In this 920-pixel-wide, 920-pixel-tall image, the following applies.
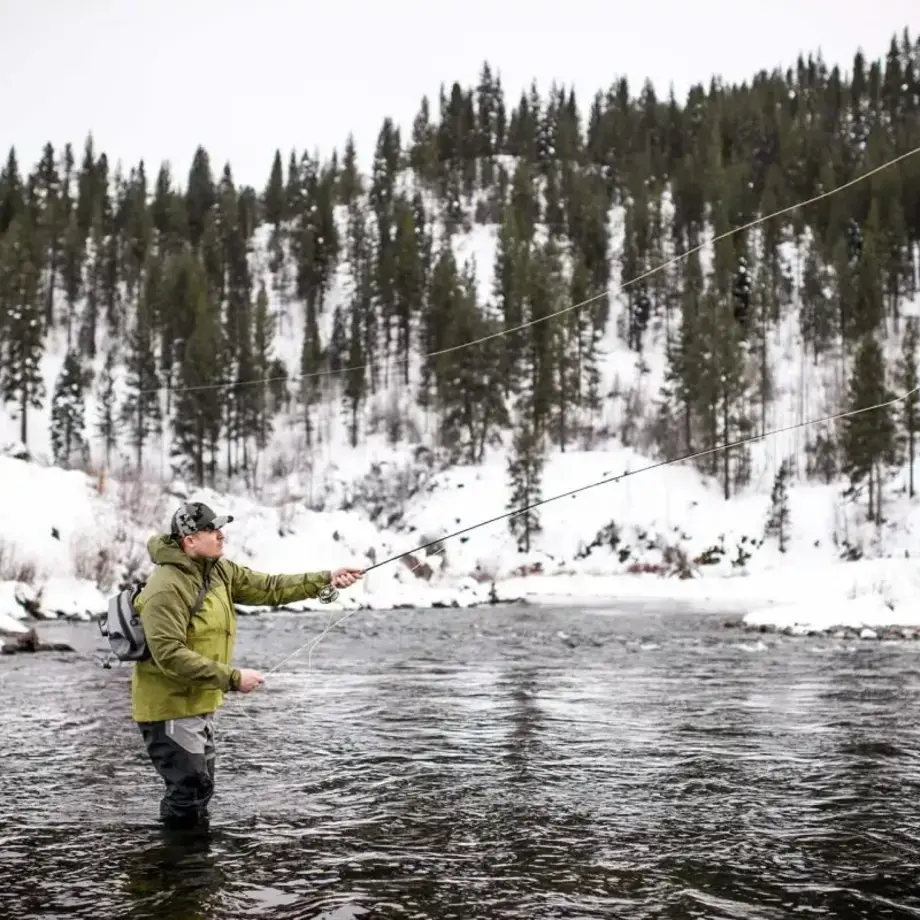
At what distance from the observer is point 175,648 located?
546 centimetres

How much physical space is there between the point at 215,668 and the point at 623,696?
8.02 metres

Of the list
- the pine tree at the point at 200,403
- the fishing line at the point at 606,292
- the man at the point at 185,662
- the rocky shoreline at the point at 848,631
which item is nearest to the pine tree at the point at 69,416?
the pine tree at the point at 200,403

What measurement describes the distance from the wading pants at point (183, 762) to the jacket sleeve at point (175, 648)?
11.9 inches

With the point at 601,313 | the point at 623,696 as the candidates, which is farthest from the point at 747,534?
the point at 623,696

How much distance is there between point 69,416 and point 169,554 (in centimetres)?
6669

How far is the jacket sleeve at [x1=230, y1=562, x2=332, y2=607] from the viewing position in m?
6.42

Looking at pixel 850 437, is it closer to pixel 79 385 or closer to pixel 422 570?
pixel 422 570

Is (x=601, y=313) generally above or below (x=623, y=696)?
above

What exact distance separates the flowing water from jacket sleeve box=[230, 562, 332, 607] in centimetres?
140

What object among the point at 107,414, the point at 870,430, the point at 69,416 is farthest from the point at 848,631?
the point at 107,414

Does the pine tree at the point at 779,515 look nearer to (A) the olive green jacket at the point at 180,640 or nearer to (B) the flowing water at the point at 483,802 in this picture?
(B) the flowing water at the point at 483,802

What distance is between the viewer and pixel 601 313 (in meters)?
85.2

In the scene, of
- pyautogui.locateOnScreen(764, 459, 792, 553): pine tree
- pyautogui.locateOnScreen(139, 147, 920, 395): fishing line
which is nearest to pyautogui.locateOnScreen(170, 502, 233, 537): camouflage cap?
pyautogui.locateOnScreen(139, 147, 920, 395): fishing line

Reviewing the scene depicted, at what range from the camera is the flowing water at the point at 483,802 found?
16.0ft
